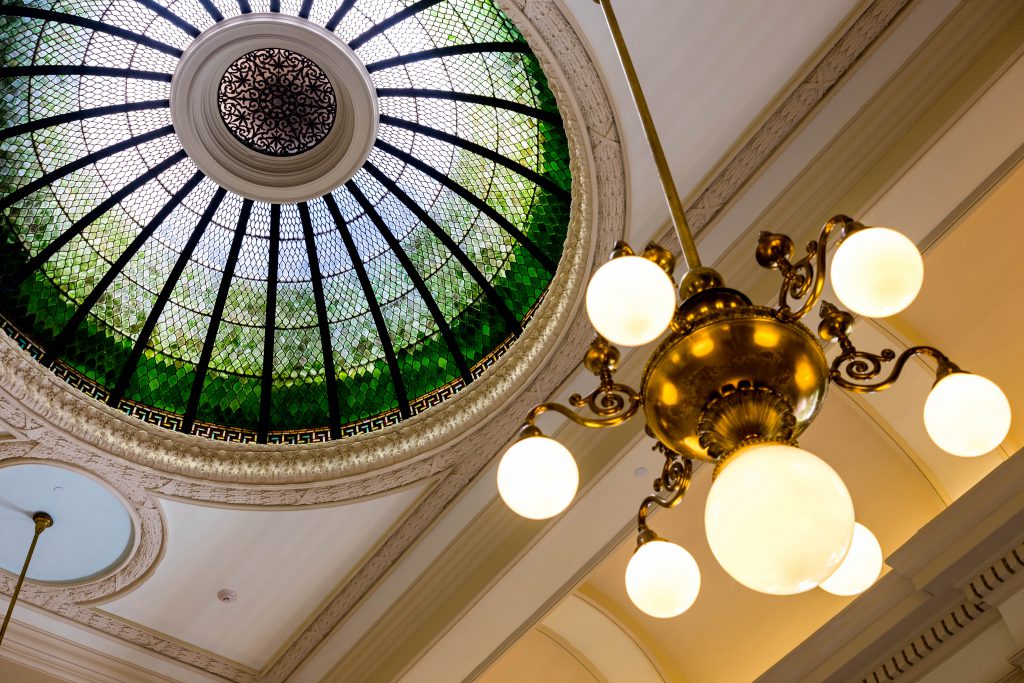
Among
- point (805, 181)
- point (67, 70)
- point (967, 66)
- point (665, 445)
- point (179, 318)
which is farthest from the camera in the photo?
point (179, 318)

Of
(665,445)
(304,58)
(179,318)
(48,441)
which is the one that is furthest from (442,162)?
(665,445)

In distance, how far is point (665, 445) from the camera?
Result: 2637mm

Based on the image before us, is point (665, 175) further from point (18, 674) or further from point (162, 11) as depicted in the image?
point (18, 674)

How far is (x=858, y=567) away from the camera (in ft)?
9.69

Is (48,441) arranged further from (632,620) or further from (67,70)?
(632,620)

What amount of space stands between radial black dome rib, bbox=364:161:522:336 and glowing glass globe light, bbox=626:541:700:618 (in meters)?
3.57

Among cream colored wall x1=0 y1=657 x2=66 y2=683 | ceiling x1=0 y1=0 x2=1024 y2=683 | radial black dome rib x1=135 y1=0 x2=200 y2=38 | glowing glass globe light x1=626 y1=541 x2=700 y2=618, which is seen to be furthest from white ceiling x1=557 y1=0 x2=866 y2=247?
cream colored wall x1=0 y1=657 x2=66 y2=683

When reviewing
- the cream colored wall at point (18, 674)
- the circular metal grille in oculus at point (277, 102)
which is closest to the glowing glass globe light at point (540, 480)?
the circular metal grille in oculus at point (277, 102)

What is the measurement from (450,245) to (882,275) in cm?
422

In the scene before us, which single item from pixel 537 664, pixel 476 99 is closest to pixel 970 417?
pixel 476 99

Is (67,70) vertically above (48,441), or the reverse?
(67,70)

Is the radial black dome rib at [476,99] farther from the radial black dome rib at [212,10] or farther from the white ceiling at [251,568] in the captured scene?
the white ceiling at [251,568]

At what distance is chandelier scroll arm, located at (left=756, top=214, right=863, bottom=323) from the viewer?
256 cm

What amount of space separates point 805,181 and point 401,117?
8.66ft
